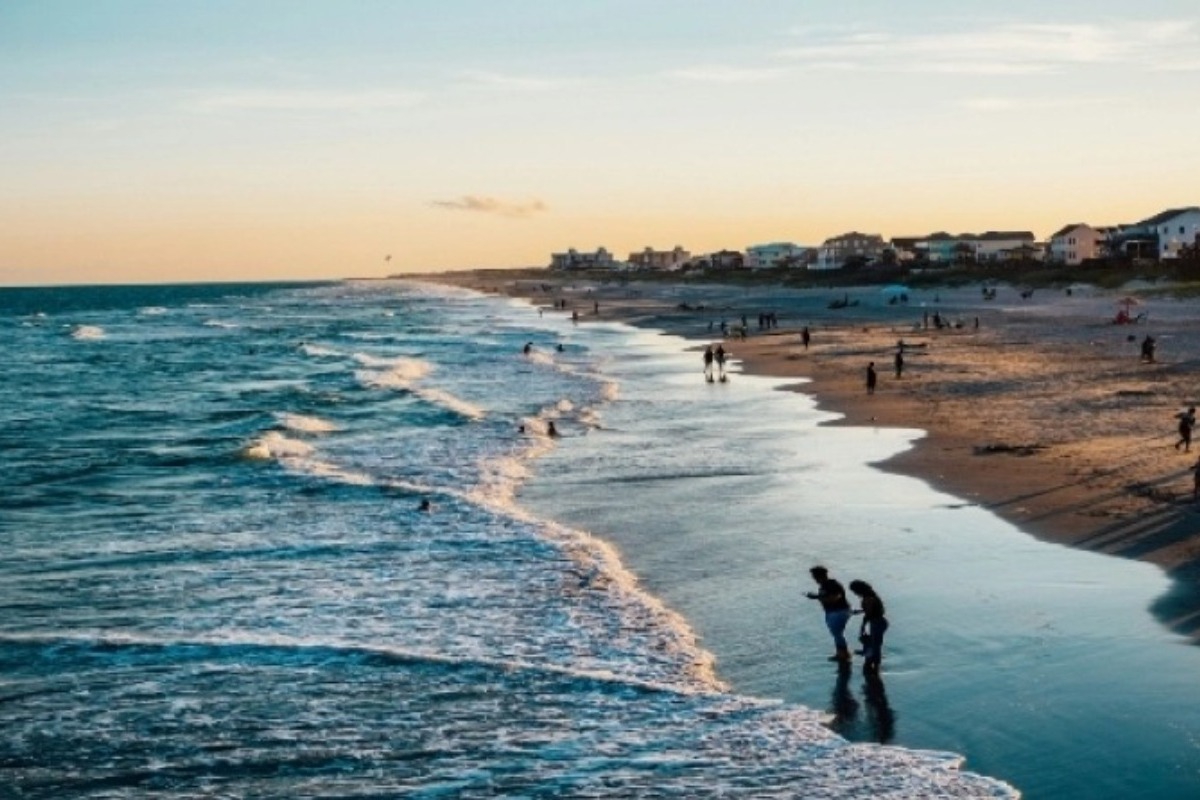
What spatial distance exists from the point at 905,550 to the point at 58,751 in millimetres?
13205

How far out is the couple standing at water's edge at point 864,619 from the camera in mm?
15664

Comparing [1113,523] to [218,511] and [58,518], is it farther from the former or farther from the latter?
[58,518]

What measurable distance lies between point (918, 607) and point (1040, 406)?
2216cm

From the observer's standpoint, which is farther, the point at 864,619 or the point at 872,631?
the point at 864,619

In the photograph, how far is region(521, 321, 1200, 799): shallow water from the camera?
43.9 ft

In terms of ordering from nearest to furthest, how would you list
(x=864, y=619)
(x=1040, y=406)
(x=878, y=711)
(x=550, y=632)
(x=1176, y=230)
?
(x=878, y=711), (x=864, y=619), (x=550, y=632), (x=1040, y=406), (x=1176, y=230)

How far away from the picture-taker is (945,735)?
13641 mm

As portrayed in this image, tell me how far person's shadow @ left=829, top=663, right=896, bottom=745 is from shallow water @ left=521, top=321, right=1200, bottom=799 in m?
0.03

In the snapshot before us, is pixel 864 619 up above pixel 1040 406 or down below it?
below

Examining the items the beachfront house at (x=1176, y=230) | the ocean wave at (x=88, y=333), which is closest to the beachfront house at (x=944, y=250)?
the beachfront house at (x=1176, y=230)

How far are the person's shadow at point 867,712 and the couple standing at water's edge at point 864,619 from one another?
28 centimetres

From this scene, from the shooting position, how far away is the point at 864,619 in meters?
16.1

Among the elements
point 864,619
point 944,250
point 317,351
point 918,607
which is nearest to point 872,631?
point 864,619

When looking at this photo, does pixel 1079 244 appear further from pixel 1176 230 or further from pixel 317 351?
pixel 317 351
